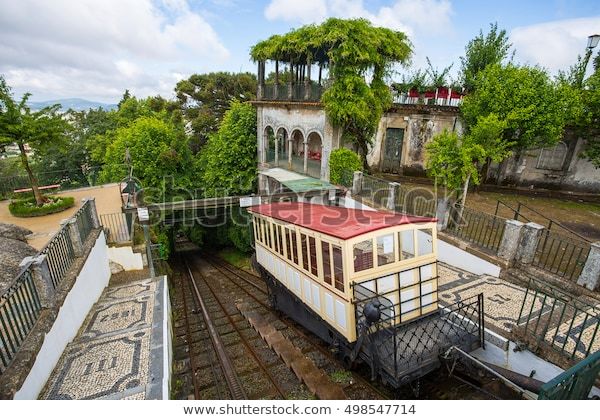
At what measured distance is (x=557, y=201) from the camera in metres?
16.0

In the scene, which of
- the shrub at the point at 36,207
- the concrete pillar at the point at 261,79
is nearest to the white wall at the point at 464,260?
the concrete pillar at the point at 261,79

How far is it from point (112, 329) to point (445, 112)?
61.8 ft

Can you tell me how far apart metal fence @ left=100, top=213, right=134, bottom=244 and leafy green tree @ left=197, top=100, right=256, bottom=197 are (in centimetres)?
772

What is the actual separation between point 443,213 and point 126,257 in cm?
1202

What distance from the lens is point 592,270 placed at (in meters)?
7.66

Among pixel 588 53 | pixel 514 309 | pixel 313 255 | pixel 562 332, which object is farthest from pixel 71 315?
pixel 588 53

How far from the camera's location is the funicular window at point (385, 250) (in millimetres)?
6818

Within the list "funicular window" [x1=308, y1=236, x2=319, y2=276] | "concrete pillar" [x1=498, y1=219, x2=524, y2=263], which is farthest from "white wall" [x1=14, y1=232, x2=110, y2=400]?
"concrete pillar" [x1=498, y1=219, x2=524, y2=263]

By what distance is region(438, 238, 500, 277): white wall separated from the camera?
984 centimetres

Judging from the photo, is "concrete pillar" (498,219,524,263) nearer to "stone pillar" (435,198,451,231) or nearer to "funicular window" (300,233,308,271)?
"stone pillar" (435,198,451,231)

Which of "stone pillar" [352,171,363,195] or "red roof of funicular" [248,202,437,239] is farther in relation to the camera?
"stone pillar" [352,171,363,195]

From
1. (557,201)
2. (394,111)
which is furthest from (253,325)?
(557,201)

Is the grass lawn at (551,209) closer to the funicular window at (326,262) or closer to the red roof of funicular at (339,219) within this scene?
the red roof of funicular at (339,219)

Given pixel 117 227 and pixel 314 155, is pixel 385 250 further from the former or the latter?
pixel 314 155
